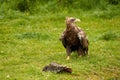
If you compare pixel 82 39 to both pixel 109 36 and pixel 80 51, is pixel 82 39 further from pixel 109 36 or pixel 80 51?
pixel 109 36

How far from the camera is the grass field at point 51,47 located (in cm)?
1298

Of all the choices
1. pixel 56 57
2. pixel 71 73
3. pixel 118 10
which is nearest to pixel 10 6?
pixel 118 10

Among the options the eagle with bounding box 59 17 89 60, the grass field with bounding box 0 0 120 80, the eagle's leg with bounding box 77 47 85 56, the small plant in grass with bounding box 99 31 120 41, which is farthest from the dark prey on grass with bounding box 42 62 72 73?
the small plant in grass with bounding box 99 31 120 41

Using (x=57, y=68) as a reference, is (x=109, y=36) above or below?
below

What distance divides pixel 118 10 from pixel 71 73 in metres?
13.3

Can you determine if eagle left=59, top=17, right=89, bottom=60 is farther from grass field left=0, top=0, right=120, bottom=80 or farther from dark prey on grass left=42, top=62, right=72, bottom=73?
dark prey on grass left=42, top=62, right=72, bottom=73

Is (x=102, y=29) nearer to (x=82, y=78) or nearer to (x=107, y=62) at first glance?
(x=107, y=62)

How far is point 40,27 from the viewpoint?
72.6 ft

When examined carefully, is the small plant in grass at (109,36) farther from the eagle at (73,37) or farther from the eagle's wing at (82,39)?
the eagle's wing at (82,39)

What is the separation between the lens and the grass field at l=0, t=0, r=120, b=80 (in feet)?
42.6

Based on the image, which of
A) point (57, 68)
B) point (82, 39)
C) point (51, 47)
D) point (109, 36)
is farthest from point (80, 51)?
point (109, 36)

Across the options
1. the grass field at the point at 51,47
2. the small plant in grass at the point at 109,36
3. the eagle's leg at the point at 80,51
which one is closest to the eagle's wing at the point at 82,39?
the eagle's leg at the point at 80,51

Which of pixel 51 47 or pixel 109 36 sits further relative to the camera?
pixel 109 36

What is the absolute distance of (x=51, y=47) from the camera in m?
17.2
